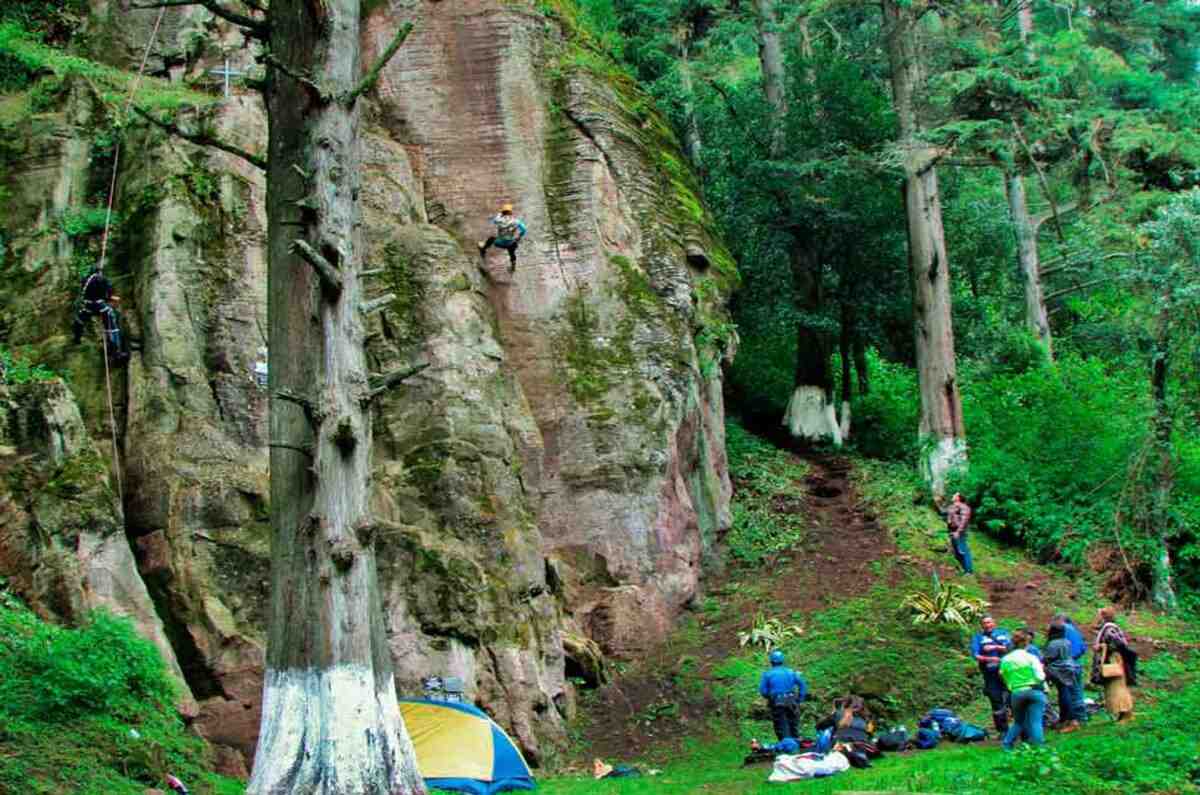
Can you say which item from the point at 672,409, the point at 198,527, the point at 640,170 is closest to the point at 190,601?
the point at 198,527

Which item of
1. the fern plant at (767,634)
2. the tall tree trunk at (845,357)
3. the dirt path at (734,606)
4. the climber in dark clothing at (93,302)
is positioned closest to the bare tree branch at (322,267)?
the climber in dark clothing at (93,302)

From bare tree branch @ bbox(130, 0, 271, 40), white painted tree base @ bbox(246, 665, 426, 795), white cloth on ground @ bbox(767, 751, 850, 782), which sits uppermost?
bare tree branch @ bbox(130, 0, 271, 40)

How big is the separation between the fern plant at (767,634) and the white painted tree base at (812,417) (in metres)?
10.1

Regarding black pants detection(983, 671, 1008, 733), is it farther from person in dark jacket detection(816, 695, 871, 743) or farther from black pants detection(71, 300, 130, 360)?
black pants detection(71, 300, 130, 360)

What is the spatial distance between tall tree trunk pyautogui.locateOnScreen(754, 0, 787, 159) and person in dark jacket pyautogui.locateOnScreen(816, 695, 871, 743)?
56.8ft

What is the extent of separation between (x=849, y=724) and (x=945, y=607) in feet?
19.8

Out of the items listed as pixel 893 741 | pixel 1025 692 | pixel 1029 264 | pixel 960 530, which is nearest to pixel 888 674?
pixel 893 741

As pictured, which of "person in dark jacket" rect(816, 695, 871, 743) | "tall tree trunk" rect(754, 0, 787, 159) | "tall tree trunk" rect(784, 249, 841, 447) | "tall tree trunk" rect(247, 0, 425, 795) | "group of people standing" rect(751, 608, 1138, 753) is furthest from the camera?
"tall tree trunk" rect(784, 249, 841, 447)

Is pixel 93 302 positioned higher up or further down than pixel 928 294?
further down

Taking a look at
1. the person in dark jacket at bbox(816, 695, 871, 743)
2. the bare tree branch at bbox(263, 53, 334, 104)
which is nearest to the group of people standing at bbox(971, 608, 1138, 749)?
the person in dark jacket at bbox(816, 695, 871, 743)

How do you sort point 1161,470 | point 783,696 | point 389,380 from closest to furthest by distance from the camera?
point 389,380, point 783,696, point 1161,470

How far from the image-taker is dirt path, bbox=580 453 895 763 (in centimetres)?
1719

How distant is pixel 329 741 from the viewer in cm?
1056

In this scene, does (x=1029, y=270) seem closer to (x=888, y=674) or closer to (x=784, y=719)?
(x=888, y=674)
